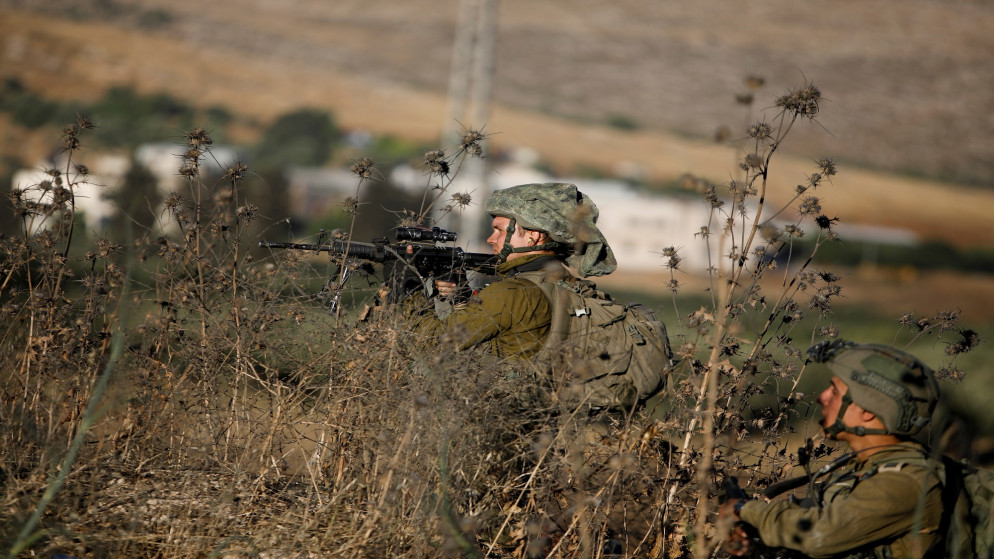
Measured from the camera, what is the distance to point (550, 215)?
15.0ft

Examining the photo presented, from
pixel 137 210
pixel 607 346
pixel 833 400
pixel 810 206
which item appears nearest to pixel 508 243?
pixel 607 346

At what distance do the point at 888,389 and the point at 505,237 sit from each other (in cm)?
199

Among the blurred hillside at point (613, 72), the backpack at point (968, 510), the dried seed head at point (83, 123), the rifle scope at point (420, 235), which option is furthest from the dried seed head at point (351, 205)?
the blurred hillside at point (613, 72)

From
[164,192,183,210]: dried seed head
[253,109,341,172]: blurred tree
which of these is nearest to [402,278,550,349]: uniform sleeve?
[164,192,183,210]: dried seed head

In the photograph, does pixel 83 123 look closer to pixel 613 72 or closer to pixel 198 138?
pixel 198 138

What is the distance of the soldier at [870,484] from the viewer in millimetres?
3230

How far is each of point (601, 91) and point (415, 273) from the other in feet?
258

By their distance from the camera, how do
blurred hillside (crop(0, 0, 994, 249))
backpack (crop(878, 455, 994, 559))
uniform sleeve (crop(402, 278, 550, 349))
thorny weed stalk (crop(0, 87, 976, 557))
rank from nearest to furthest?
1. backpack (crop(878, 455, 994, 559))
2. thorny weed stalk (crop(0, 87, 976, 557))
3. uniform sleeve (crop(402, 278, 550, 349))
4. blurred hillside (crop(0, 0, 994, 249))

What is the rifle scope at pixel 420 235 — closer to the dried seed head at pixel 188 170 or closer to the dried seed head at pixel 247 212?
the dried seed head at pixel 247 212

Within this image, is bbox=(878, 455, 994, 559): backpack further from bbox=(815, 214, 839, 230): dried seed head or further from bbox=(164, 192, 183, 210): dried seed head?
bbox=(164, 192, 183, 210): dried seed head

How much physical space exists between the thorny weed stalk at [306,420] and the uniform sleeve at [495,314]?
113 millimetres

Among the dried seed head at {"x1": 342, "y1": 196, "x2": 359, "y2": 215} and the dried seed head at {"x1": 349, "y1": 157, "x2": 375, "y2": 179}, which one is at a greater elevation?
the dried seed head at {"x1": 349, "y1": 157, "x2": 375, "y2": 179}

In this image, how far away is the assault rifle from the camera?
14.6ft

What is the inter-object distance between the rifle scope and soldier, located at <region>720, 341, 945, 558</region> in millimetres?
1909
